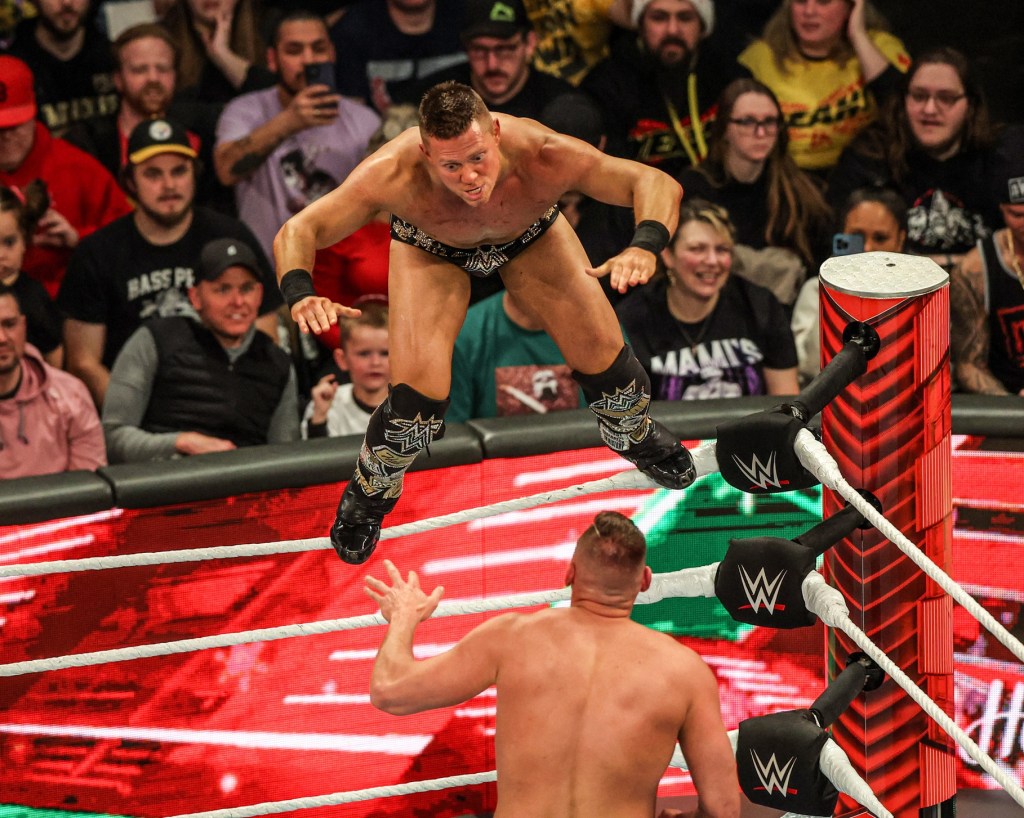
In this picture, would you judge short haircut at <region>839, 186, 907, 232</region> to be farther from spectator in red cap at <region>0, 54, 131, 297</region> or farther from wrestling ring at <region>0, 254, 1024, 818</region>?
wrestling ring at <region>0, 254, 1024, 818</region>

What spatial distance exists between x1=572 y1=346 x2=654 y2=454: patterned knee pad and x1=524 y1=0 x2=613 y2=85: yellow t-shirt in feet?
8.62

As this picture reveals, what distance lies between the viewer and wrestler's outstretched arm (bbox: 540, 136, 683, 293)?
290cm

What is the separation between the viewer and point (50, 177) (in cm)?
536

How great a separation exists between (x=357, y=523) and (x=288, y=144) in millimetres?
2371

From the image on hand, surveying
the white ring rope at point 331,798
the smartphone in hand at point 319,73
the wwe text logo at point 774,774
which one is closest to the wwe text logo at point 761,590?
the wwe text logo at point 774,774

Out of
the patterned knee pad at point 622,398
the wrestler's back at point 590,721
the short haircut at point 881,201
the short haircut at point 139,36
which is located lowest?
the wrestler's back at point 590,721

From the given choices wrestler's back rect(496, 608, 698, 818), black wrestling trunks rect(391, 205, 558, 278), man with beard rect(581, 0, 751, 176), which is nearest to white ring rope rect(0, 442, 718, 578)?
wrestler's back rect(496, 608, 698, 818)

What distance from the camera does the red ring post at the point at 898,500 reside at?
2557 millimetres

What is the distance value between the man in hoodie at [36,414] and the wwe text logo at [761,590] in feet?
8.82

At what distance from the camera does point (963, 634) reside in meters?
4.46

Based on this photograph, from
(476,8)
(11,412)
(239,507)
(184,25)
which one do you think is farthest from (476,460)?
(184,25)

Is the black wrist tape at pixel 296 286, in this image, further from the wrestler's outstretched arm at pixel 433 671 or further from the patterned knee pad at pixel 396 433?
the wrestler's outstretched arm at pixel 433 671

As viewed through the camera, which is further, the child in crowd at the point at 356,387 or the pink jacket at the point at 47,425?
the child in crowd at the point at 356,387

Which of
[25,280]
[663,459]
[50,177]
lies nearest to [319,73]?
[50,177]
